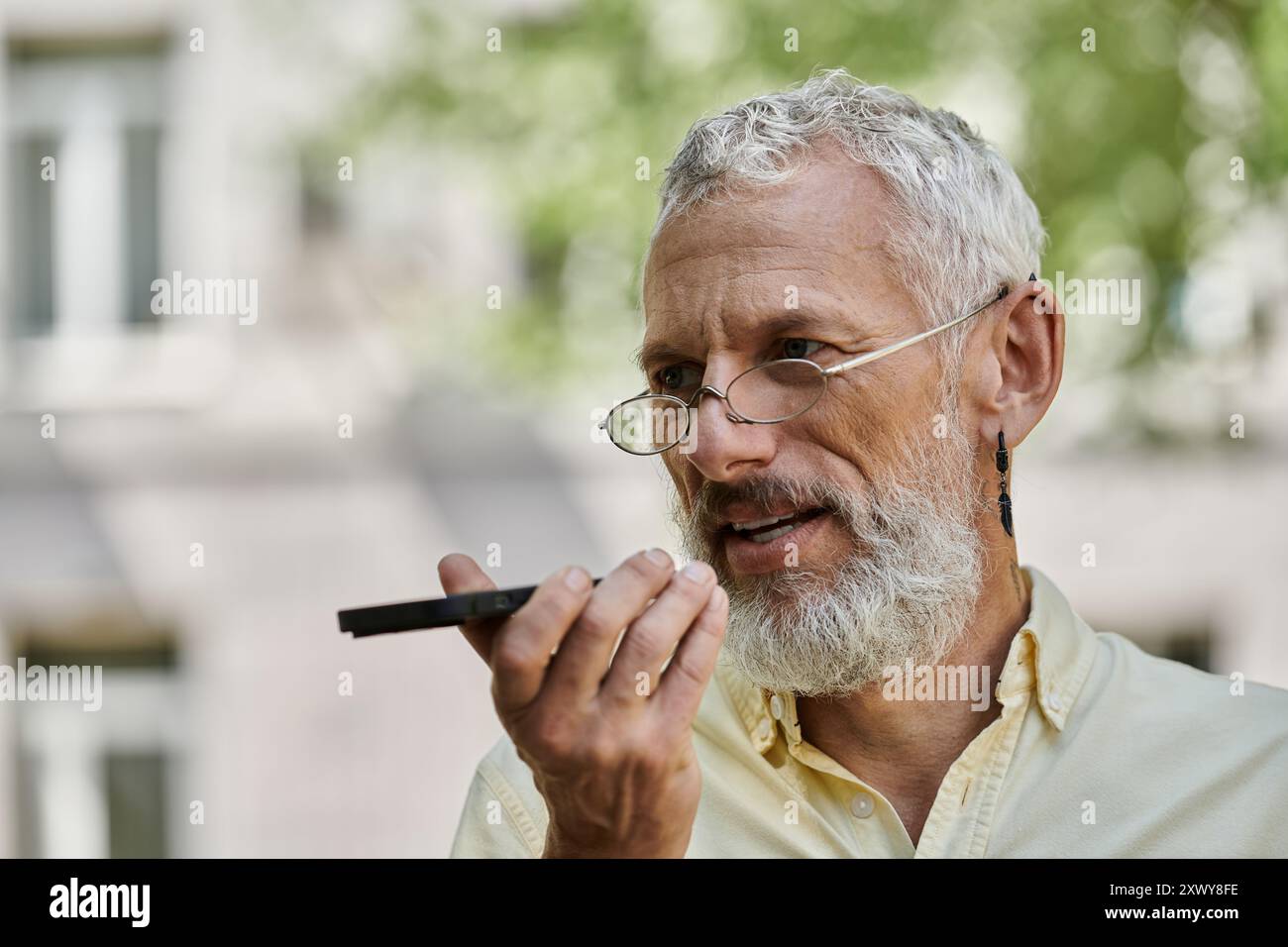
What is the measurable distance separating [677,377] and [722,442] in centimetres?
25

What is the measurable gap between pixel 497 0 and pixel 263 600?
11.3 ft

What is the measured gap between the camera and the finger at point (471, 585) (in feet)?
5.43

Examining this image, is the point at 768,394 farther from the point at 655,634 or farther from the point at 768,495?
the point at 655,634

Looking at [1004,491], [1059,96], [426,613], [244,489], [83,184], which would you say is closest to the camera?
[426,613]

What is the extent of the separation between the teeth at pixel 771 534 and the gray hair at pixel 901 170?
0.41 metres

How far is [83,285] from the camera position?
24.9ft

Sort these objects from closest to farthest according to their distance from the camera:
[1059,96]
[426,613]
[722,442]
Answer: [426,613] < [722,442] < [1059,96]

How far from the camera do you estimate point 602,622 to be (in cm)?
157

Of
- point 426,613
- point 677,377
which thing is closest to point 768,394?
point 677,377

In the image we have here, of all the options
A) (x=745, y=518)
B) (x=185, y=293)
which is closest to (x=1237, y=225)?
(x=745, y=518)

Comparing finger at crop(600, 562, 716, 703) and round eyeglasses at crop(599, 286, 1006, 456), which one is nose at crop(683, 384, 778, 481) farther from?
finger at crop(600, 562, 716, 703)

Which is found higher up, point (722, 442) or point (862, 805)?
point (722, 442)

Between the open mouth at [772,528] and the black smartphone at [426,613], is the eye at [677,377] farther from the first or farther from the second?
the black smartphone at [426,613]
